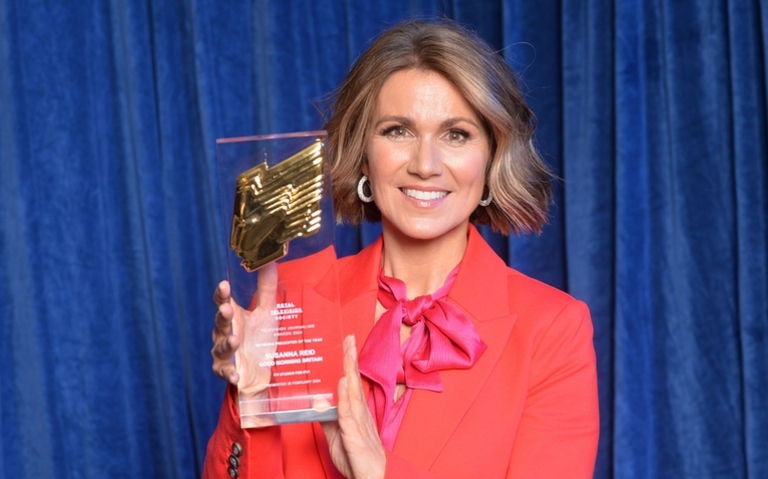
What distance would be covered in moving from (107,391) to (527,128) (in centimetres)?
169

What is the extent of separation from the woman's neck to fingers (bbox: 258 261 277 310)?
53cm

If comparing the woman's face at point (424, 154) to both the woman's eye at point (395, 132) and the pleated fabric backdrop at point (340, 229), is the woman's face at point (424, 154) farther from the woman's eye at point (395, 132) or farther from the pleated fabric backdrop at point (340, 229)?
the pleated fabric backdrop at point (340, 229)

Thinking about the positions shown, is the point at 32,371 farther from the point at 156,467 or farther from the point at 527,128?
the point at 527,128

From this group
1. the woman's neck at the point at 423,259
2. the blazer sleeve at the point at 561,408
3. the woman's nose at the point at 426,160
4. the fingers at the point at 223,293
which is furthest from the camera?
the woman's neck at the point at 423,259

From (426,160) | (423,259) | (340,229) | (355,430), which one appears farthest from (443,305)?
(340,229)

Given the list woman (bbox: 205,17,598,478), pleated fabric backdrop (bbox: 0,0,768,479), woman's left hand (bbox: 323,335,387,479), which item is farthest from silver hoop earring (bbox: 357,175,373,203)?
woman's left hand (bbox: 323,335,387,479)

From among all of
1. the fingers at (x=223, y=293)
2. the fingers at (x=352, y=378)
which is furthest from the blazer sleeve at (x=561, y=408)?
the fingers at (x=223, y=293)

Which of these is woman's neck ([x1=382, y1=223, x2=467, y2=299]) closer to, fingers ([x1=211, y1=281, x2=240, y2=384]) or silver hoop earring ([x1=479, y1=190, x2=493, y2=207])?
silver hoop earring ([x1=479, y1=190, x2=493, y2=207])

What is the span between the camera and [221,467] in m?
1.69

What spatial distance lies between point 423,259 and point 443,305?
0.16 m

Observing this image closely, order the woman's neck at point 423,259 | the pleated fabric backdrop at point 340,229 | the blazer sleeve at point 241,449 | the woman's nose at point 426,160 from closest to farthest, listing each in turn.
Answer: the blazer sleeve at point 241,449 < the woman's nose at point 426,160 < the woman's neck at point 423,259 < the pleated fabric backdrop at point 340,229

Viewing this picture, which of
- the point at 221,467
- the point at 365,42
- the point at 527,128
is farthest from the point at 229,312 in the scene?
the point at 365,42

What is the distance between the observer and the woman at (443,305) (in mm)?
1744

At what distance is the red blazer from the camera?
5.60 feet
